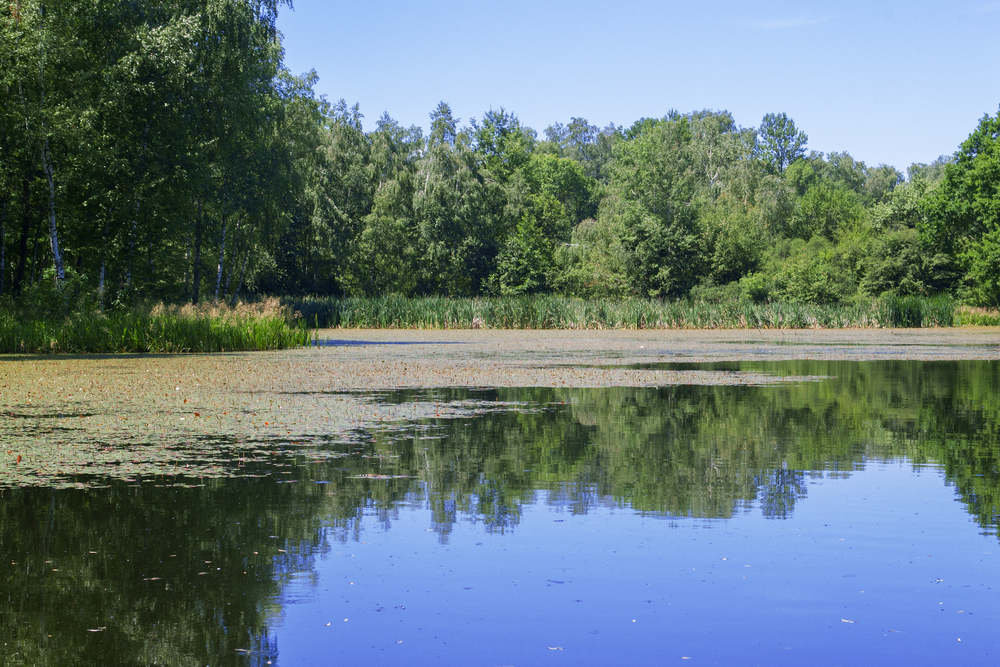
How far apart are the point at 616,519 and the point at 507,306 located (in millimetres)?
46796

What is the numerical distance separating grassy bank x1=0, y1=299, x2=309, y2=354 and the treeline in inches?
84.0

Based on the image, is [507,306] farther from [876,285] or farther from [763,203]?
[763,203]

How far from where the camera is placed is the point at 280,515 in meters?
6.79

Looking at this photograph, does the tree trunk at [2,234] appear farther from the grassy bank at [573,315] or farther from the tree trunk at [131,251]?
the grassy bank at [573,315]

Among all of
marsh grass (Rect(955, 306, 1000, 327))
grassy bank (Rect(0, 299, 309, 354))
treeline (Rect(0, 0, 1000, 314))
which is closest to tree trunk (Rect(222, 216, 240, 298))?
treeline (Rect(0, 0, 1000, 314))

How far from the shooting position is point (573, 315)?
52906 millimetres

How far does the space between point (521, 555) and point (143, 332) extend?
2401 cm

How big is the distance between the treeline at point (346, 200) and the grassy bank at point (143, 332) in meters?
2.13

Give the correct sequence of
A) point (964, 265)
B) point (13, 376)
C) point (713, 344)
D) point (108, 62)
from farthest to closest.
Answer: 1. point (964, 265)
2. point (713, 344)
3. point (108, 62)
4. point (13, 376)

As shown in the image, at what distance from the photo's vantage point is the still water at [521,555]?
4.28 meters

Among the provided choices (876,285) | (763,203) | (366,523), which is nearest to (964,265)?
(876,285)

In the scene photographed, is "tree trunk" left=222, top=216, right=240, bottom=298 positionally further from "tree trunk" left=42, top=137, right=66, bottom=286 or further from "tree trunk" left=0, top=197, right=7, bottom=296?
"tree trunk" left=42, top=137, right=66, bottom=286

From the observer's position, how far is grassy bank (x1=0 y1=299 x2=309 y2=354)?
2622cm

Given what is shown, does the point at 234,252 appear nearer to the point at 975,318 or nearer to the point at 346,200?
the point at 346,200
